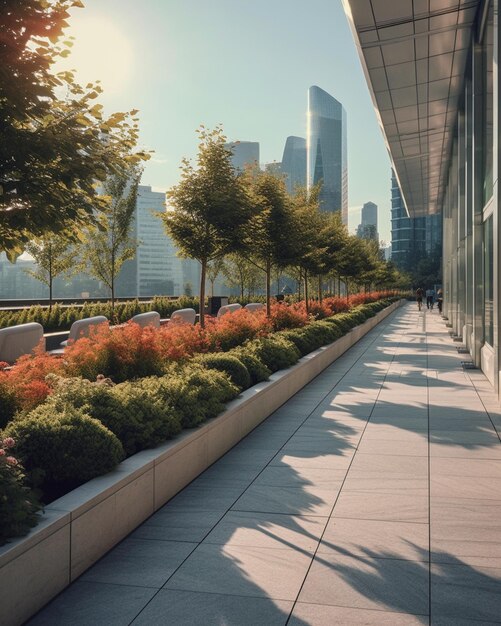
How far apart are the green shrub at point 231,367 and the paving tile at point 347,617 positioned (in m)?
5.41

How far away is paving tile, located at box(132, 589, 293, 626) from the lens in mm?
3688

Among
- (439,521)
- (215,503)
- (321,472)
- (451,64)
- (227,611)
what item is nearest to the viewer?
(227,611)

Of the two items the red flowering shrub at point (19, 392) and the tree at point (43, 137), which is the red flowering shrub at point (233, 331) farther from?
the tree at point (43, 137)

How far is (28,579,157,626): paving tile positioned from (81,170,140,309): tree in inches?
875

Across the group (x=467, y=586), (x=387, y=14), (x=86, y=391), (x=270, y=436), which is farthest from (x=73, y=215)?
(x=387, y=14)

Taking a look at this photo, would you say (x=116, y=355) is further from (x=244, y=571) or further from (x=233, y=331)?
(x=244, y=571)

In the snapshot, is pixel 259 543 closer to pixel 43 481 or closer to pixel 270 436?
pixel 43 481

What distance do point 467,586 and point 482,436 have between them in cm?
437

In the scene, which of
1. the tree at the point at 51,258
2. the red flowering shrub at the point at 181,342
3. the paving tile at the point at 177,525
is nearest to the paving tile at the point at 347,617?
the paving tile at the point at 177,525

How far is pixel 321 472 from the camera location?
6707 millimetres

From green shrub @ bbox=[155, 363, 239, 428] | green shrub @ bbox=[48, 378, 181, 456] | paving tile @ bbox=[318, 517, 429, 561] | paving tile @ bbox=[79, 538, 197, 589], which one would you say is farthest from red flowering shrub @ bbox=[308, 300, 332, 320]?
paving tile @ bbox=[79, 538, 197, 589]

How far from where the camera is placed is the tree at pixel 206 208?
13797mm

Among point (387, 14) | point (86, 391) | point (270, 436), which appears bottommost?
point (270, 436)

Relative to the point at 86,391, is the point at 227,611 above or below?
below
